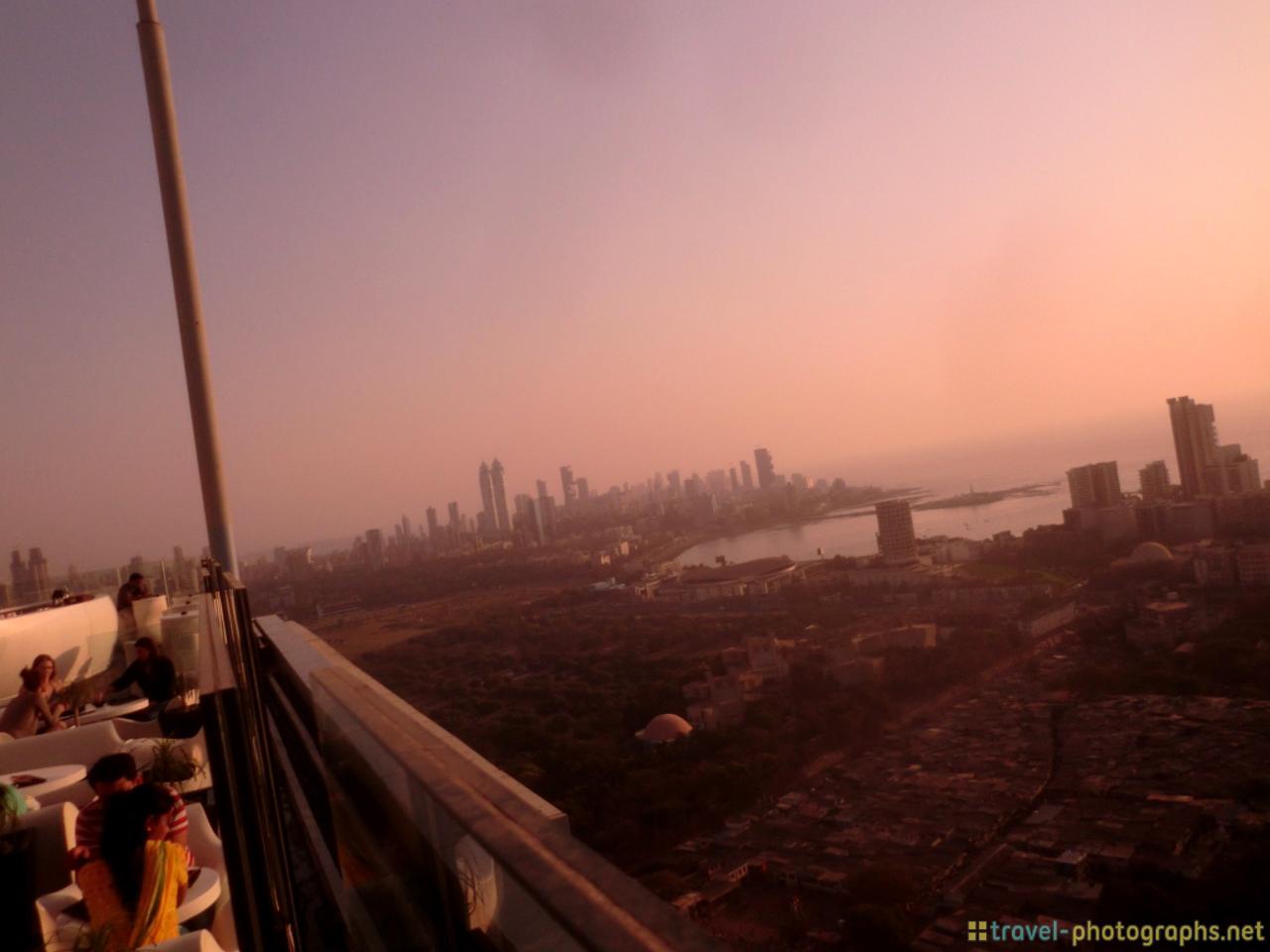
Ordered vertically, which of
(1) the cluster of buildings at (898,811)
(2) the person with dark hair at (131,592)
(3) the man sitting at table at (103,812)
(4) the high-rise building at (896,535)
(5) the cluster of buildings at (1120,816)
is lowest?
(1) the cluster of buildings at (898,811)

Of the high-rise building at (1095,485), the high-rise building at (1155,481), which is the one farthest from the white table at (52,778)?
the high-rise building at (1095,485)

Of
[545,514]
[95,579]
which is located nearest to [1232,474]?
[95,579]

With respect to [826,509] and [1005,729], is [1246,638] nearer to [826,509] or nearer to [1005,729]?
[1005,729]

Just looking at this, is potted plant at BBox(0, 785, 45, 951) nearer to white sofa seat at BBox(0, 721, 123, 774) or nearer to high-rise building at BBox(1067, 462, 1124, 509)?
white sofa seat at BBox(0, 721, 123, 774)

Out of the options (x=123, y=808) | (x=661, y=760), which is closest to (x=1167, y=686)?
(x=661, y=760)

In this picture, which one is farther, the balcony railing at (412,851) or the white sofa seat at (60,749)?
the white sofa seat at (60,749)

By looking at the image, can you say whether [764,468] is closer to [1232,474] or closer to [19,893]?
[1232,474]

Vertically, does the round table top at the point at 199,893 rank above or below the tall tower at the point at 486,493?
below

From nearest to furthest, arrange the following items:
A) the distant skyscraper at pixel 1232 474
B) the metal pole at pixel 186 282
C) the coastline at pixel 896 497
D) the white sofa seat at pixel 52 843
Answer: the white sofa seat at pixel 52 843 → the metal pole at pixel 186 282 → the distant skyscraper at pixel 1232 474 → the coastline at pixel 896 497

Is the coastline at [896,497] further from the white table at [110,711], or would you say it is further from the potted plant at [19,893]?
the potted plant at [19,893]
